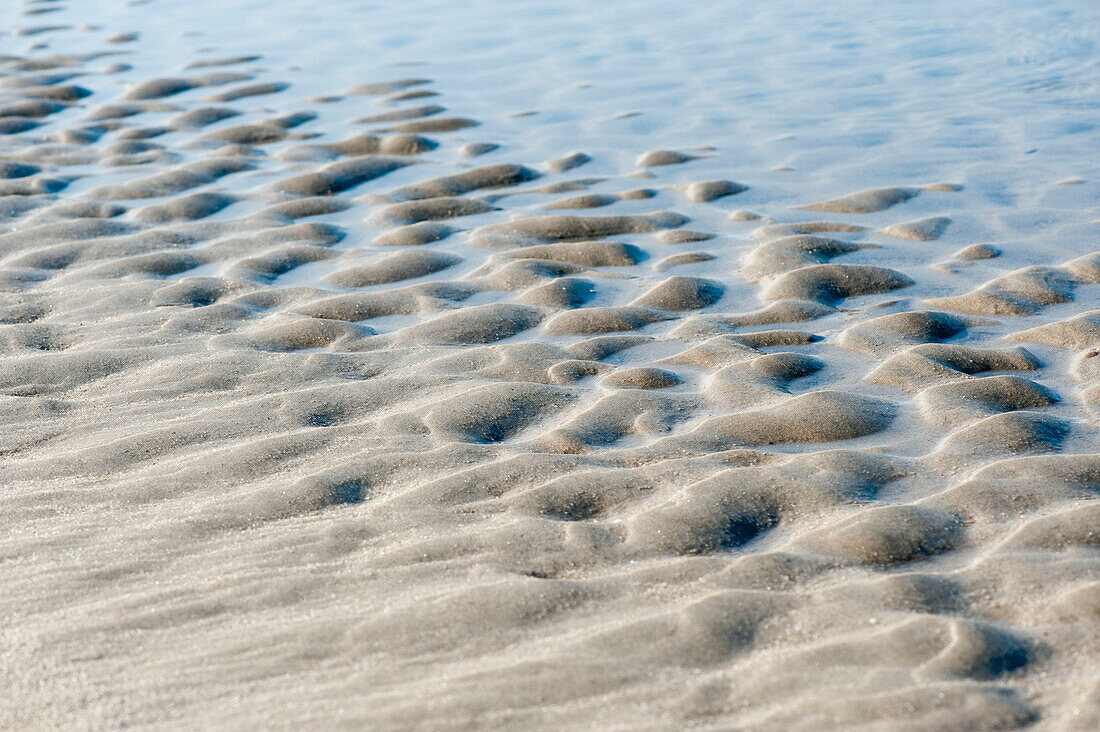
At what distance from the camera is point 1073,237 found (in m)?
4.31

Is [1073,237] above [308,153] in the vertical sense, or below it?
below

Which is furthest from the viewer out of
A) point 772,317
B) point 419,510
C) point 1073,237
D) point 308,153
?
point 308,153

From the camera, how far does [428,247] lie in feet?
14.6

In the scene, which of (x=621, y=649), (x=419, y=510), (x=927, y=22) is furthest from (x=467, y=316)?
(x=927, y=22)

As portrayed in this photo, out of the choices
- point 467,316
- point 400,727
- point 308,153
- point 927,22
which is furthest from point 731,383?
point 927,22

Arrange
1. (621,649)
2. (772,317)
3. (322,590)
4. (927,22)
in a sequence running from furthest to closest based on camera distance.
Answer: (927,22) < (772,317) < (322,590) < (621,649)

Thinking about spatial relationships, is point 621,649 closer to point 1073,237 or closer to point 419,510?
point 419,510

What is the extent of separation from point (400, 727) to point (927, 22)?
28.5 ft

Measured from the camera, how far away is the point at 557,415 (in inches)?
113

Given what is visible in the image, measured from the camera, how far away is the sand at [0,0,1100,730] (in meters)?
1.80

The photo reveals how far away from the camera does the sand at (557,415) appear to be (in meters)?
1.80

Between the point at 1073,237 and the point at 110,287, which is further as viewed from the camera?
the point at 1073,237

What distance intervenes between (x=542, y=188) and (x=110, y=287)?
215 centimetres

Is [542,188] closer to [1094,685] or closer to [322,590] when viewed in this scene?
[322,590]
